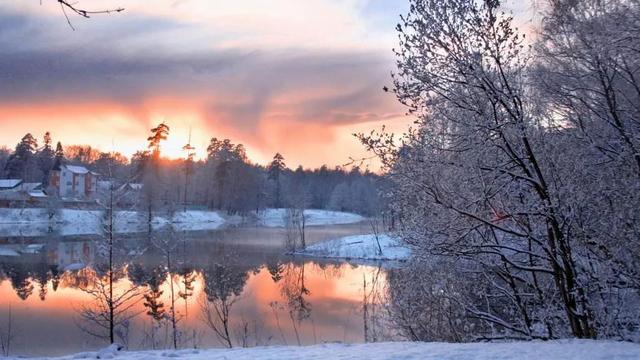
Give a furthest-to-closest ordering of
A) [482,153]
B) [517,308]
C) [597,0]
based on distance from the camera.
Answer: [517,308], [482,153], [597,0]

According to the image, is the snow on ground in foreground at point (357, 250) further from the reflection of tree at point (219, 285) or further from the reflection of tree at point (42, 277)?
the reflection of tree at point (42, 277)

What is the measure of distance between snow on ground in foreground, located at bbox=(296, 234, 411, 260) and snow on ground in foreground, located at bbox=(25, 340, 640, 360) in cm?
3156

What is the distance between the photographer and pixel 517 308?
12.3 m

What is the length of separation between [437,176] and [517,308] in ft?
12.7

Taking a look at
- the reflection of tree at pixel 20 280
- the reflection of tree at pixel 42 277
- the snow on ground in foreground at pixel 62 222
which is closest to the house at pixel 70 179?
the snow on ground in foreground at pixel 62 222

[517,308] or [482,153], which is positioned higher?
[482,153]

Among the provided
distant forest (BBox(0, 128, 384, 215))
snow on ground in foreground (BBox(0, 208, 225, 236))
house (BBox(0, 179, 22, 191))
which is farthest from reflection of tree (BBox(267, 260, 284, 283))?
house (BBox(0, 179, 22, 191))

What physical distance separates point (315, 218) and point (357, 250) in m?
62.7

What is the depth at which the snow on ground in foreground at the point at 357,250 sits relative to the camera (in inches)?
1656

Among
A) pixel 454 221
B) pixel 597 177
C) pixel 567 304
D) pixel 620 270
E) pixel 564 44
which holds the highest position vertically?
pixel 564 44

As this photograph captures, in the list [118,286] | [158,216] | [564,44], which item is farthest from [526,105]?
[158,216]

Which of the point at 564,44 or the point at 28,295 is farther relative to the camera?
the point at 28,295

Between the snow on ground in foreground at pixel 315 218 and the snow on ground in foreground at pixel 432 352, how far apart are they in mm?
76363

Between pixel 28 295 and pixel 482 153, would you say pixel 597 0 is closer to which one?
pixel 482 153
